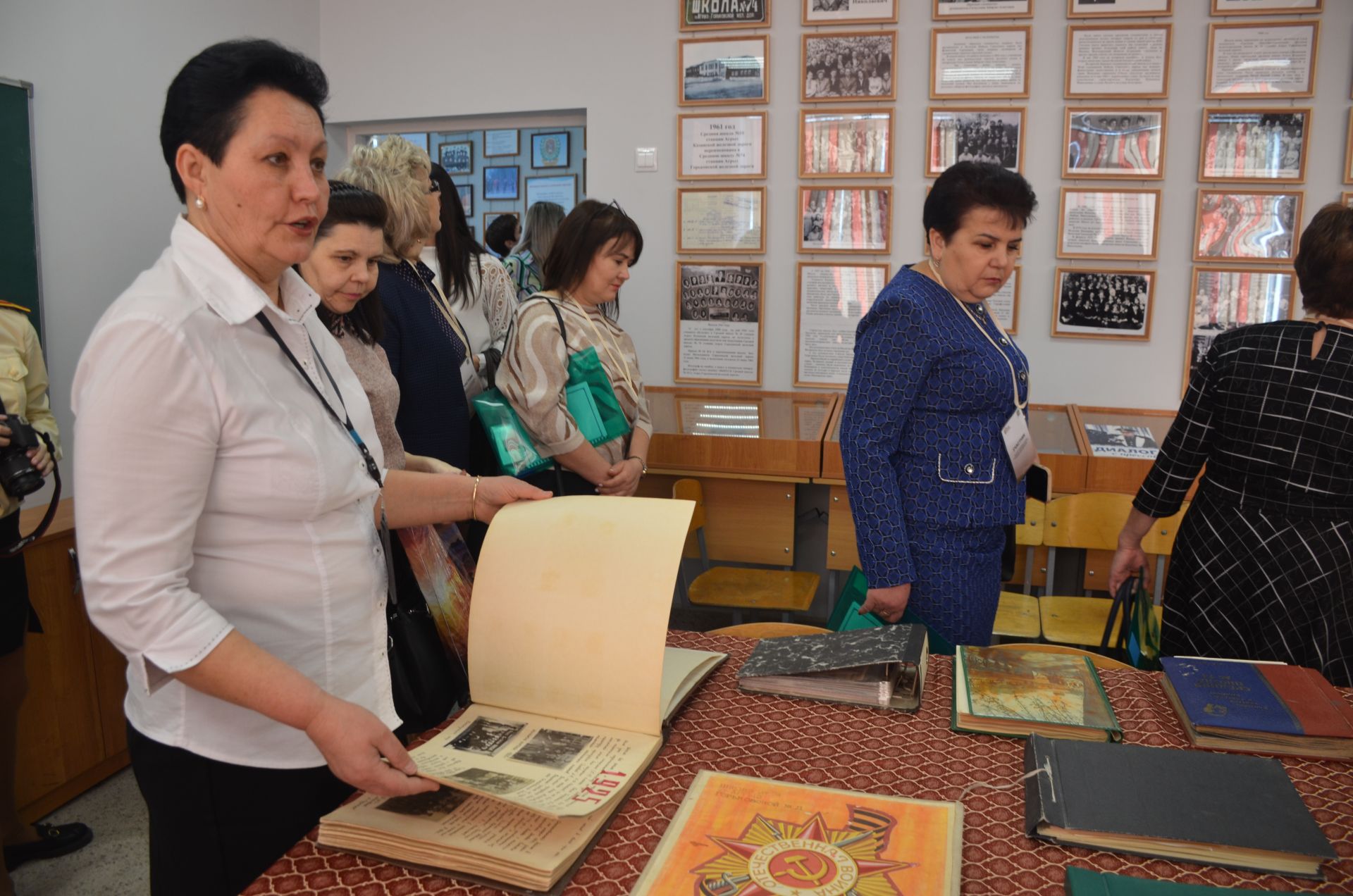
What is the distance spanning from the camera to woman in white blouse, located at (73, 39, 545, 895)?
886 mm

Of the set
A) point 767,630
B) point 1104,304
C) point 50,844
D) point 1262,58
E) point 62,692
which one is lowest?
point 50,844

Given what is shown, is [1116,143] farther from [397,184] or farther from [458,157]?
[458,157]

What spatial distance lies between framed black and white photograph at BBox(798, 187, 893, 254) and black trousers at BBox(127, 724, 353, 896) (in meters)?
3.56

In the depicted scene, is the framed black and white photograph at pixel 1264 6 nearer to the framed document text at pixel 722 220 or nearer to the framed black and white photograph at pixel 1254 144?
the framed black and white photograph at pixel 1254 144

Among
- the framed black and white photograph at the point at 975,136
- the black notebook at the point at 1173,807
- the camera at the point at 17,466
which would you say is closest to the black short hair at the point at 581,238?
the camera at the point at 17,466

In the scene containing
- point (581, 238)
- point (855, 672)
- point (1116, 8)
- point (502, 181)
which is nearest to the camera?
point (855, 672)

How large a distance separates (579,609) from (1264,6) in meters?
4.05

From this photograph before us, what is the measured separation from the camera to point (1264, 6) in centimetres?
373

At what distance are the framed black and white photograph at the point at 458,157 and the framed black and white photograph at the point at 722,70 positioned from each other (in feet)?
4.34

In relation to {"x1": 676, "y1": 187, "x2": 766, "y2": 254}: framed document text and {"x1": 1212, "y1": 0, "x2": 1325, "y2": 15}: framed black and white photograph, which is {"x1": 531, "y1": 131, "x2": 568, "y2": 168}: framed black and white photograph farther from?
{"x1": 1212, "y1": 0, "x2": 1325, "y2": 15}: framed black and white photograph

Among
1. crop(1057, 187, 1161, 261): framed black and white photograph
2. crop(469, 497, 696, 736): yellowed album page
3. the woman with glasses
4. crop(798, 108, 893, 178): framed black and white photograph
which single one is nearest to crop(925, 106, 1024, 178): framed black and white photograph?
crop(798, 108, 893, 178): framed black and white photograph

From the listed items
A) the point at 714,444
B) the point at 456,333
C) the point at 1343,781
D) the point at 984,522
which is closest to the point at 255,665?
the point at 1343,781

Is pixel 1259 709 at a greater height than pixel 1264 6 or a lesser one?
lesser

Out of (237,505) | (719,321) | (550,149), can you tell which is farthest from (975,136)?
(237,505)
